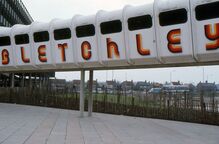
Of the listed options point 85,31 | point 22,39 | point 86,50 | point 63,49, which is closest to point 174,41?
point 86,50

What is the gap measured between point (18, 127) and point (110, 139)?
4378 millimetres

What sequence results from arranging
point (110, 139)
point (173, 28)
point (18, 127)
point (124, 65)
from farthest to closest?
1. point (124, 65)
2. point (173, 28)
3. point (18, 127)
4. point (110, 139)

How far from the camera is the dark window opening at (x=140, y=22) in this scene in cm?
1557

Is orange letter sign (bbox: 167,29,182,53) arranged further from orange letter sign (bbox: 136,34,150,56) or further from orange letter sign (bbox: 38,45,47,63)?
orange letter sign (bbox: 38,45,47,63)

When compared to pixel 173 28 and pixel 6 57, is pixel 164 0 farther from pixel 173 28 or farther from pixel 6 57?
pixel 6 57

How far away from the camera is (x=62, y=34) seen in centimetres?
1917

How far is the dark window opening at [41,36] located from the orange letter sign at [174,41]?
26.7 ft

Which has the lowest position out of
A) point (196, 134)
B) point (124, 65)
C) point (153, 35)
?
point (196, 134)

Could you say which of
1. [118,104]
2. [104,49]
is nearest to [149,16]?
[104,49]

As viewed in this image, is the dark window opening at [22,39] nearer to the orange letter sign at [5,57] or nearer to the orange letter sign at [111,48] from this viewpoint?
the orange letter sign at [5,57]

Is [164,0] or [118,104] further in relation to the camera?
[118,104]

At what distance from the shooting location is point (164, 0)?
15.4 m

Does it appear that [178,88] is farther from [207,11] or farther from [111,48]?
[207,11]

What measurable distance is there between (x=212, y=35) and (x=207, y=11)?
3.43 ft
